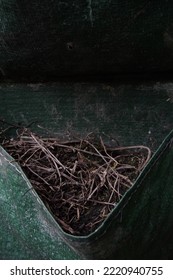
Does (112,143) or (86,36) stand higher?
(86,36)

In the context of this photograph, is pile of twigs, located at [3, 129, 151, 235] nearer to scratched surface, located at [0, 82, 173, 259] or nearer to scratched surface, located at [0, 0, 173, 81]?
scratched surface, located at [0, 82, 173, 259]

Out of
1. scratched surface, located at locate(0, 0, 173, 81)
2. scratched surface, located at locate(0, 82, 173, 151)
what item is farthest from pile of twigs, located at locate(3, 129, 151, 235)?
scratched surface, located at locate(0, 0, 173, 81)

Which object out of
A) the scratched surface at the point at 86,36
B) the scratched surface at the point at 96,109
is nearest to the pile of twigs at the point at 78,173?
the scratched surface at the point at 96,109

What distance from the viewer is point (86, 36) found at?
138 cm

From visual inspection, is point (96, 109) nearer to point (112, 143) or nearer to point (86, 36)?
point (112, 143)

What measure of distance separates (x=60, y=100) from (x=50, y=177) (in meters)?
0.22

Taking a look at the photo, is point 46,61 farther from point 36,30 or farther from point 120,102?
point 120,102

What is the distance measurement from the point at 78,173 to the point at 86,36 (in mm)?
310

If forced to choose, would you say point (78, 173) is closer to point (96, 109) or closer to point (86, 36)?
point (96, 109)

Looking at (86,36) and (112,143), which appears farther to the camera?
(112,143)

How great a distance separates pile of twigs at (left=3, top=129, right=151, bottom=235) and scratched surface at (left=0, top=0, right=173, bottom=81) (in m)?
0.18

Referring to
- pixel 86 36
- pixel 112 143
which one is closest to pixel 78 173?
pixel 112 143

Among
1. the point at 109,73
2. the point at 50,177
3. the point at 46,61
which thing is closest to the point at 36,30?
the point at 46,61

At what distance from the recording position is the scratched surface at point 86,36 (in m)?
1.33
